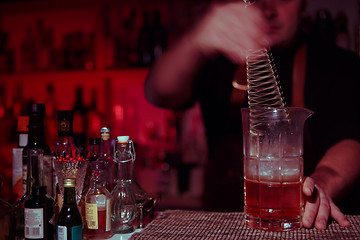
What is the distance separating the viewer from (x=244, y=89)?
1479 millimetres

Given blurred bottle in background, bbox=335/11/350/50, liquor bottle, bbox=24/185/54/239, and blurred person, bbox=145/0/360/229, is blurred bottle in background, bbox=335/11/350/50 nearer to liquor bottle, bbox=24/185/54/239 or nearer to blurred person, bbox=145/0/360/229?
blurred person, bbox=145/0/360/229

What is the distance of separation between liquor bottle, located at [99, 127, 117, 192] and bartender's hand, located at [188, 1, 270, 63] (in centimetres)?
44

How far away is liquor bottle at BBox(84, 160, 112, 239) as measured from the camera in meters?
0.87

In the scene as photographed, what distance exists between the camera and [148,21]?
2.66 m

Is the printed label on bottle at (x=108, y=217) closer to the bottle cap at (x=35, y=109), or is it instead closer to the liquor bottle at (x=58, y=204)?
the liquor bottle at (x=58, y=204)

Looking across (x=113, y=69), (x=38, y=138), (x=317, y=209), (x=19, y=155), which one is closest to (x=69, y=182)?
(x=38, y=138)

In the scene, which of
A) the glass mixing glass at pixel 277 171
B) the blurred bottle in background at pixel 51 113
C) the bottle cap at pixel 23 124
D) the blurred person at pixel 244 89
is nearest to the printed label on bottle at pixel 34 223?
the bottle cap at pixel 23 124

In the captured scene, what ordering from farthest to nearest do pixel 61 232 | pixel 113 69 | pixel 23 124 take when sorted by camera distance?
1. pixel 113 69
2. pixel 23 124
3. pixel 61 232

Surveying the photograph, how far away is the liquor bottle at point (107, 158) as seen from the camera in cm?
95

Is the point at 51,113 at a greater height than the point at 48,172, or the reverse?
the point at 51,113

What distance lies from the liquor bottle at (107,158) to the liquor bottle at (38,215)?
0.16 metres

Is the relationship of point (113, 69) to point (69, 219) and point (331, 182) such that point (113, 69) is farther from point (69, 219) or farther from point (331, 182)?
point (69, 219)

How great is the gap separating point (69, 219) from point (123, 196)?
0.15 m

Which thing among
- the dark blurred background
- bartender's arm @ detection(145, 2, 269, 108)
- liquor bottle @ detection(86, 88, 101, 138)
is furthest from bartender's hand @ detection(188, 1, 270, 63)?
liquor bottle @ detection(86, 88, 101, 138)
